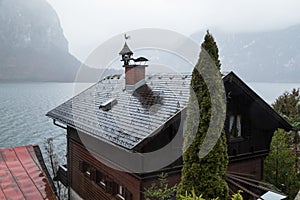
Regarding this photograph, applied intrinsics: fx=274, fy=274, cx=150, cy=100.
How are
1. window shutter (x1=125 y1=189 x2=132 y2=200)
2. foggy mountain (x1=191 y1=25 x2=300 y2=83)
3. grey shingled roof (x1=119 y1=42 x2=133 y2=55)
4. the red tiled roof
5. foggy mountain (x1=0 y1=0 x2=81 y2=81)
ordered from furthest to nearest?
1. foggy mountain (x1=0 y1=0 x2=81 y2=81)
2. foggy mountain (x1=191 y1=25 x2=300 y2=83)
3. grey shingled roof (x1=119 y1=42 x2=133 y2=55)
4. window shutter (x1=125 y1=189 x2=132 y2=200)
5. the red tiled roof

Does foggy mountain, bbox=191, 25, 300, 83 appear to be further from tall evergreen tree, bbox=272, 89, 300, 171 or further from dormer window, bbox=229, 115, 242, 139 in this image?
dormer window, bbox=229, 115, 242, 139

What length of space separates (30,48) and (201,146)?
70.5m

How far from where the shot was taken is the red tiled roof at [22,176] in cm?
643

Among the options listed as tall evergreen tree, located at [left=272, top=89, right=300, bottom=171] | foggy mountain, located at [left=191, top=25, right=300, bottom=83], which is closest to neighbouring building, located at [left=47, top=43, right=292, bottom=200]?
tall evergreen tree, located at [left=272, top=89, right=300, bottom=171]

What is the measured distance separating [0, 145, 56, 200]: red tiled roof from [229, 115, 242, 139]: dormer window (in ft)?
17.0

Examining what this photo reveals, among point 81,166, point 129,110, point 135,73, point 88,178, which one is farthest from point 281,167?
point 81,166

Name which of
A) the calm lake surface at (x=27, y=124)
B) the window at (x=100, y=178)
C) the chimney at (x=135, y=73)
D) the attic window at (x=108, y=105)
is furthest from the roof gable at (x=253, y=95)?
the calm lake surface at (x=27, y=124)

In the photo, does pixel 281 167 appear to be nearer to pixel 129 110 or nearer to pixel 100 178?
pixel 129 110

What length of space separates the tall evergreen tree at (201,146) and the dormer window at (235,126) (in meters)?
2.74

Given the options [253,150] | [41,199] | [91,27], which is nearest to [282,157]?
[253,150]

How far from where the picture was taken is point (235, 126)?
27.1ft

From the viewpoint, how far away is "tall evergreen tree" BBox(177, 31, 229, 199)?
5.28 metres

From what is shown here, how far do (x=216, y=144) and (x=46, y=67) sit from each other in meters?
53.2

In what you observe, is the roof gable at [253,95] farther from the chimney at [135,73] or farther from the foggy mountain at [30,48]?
the foggy mountain at [30,48]
